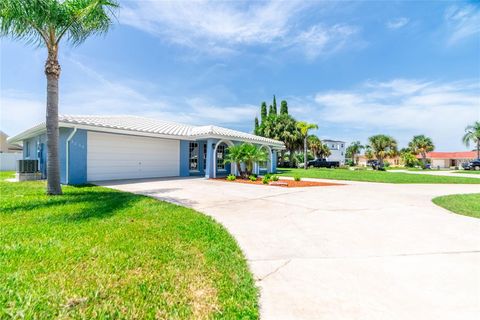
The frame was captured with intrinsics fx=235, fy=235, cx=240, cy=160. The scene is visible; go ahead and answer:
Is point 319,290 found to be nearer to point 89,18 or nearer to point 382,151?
point 89,18

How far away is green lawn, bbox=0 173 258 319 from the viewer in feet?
7.68

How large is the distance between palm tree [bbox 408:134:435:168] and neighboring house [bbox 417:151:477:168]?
10.0 meters

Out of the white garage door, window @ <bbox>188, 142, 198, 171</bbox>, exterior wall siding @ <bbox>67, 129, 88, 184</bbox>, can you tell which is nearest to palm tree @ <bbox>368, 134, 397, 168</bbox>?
window @ <bbox>188, 142, 198, 171</bbox>

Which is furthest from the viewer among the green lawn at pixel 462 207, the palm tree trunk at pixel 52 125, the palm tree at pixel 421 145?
the palm tree at pixel 421 145

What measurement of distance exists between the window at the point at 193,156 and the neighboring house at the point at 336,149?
52884mm

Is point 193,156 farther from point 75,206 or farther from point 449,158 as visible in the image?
point 449,158

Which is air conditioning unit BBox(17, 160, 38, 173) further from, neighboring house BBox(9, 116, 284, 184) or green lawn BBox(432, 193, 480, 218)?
green lawn BBox(432, 193, 480, 218)

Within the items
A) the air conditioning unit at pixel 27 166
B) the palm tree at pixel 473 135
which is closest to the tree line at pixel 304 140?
the palm tree at pixel 473 135

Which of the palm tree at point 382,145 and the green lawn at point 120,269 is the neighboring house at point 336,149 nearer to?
the palm tree at point 382,145

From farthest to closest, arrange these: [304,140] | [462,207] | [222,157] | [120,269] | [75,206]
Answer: [304,140] < [222,157] < [462,207] < [75,206] < [120,269]

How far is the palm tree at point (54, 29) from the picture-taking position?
25.2 ft

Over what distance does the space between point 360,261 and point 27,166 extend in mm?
17205

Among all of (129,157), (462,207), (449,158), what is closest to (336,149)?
(449,158)

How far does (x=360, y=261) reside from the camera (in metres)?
3.60
